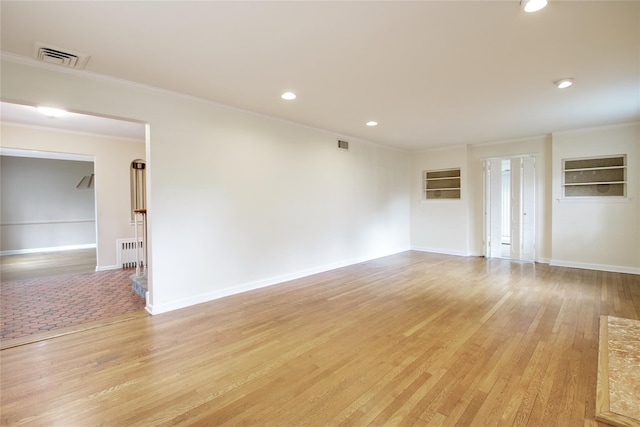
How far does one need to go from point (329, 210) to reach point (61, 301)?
414 cm

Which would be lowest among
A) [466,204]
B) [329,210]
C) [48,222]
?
[48,222]

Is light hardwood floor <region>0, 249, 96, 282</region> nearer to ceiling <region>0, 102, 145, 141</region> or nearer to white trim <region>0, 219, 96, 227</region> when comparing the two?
white trim <region>0, 219, 96, 227</region>

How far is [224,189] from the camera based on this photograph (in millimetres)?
3980

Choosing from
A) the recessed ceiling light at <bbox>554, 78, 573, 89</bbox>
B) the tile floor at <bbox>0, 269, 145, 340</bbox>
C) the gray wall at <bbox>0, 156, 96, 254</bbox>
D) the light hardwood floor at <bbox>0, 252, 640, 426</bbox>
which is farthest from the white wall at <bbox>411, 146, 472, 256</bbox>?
the gray wall at <bbox>0, 156, 96, 254</bbox>

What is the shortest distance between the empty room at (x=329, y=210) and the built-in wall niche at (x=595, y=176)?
0.03 metres

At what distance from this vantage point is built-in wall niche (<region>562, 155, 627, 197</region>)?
17.0 ft

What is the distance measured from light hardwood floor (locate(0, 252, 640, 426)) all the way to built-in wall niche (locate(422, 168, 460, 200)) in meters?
3.62

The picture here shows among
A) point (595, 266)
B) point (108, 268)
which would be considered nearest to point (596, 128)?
point (595, 266)

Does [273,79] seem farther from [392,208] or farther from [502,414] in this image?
[392,208]

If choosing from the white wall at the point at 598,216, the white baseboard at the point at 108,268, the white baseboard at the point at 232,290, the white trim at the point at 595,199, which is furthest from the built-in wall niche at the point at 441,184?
the white baseboard at the point at 108,268

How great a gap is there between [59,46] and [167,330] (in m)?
2.72

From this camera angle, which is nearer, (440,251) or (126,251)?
(126,251)

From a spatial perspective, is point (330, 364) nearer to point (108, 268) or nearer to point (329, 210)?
point (329, 210)

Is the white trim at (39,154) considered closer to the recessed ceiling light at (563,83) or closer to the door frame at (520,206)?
the recessed ceiling light at (563,83)
